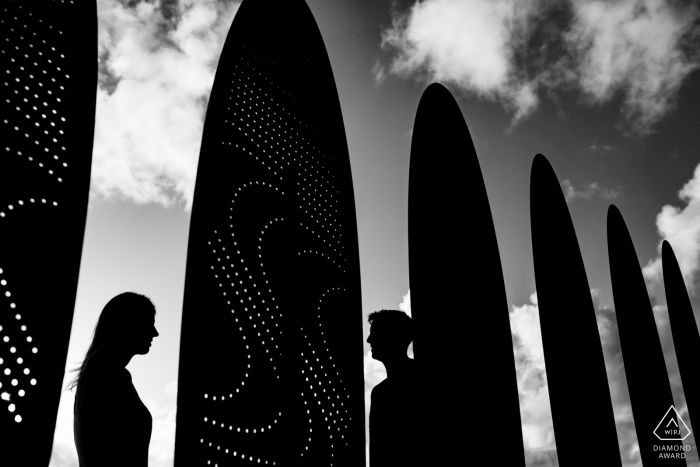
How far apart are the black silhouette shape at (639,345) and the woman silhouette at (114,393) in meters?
10.8

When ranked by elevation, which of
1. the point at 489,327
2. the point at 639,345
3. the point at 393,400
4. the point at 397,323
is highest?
the point at 639,345

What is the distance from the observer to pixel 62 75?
3.83 m

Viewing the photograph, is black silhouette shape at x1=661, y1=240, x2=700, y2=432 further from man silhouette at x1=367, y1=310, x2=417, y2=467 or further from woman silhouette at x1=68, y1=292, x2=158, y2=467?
woman silhouette at x1=68, y1=292, x2=158, y2=467

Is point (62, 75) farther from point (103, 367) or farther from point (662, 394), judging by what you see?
point (662, 394)

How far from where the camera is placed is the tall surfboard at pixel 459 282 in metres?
6.17

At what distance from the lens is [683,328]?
15.1 metres

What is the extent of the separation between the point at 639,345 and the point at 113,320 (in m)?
12.4

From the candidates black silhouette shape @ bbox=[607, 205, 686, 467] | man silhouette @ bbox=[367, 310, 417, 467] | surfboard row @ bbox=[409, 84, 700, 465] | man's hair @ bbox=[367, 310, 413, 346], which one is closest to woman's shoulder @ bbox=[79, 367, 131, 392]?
man silhouette @ bbox=[367, 310, 417, 467]

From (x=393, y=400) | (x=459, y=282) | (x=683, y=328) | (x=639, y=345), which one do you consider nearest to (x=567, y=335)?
(x=459, y=282)

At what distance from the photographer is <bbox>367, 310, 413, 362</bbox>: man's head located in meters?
3.46

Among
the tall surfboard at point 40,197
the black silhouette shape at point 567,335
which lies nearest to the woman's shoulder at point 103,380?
the tall surfboard at point 40,197

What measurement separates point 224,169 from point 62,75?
5.09ft

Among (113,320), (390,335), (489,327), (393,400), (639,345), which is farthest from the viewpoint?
(639,345)

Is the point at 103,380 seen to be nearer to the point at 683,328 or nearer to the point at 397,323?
the point at 397,323
